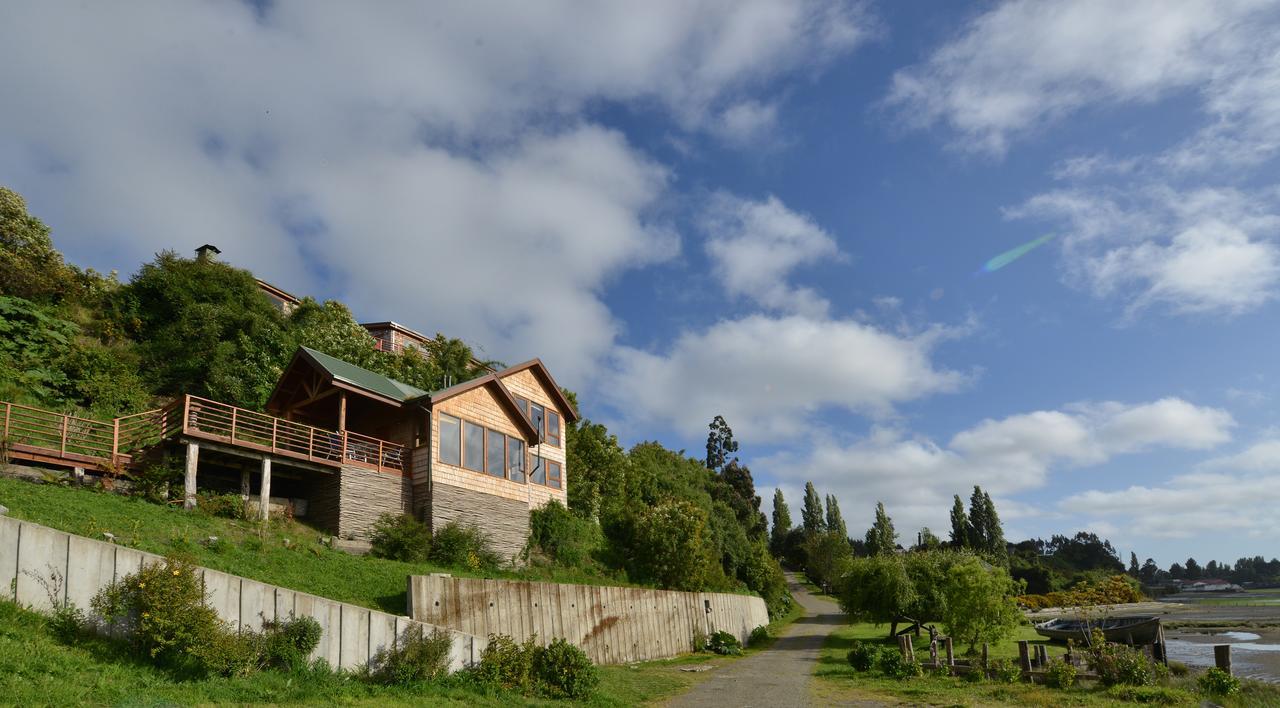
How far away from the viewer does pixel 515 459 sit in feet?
92.7

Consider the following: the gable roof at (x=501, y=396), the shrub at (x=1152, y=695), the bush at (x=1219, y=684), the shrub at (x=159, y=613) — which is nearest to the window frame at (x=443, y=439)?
the gable roof at (x=501, y=396)

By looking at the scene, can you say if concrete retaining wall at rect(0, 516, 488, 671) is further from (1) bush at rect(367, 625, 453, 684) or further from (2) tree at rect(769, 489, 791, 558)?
(2) tree at rect(769, 489, 791, 558)

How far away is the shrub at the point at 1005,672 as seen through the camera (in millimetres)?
17078

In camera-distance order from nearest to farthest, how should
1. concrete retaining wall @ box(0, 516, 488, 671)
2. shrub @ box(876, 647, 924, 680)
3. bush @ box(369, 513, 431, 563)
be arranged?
concrete retaining wall @ box(0, 516, 488, 671), shrub @ box(876, 647, 924, 680), bush @ box(369, 513, 431, 563)

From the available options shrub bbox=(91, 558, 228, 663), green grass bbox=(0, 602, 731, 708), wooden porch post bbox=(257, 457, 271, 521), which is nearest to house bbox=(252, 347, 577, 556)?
wooden porch post bbox=(257, 457, 271, 521)

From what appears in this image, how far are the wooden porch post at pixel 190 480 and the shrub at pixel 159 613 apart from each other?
9099 millimetres

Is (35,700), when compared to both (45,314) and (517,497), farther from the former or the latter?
(45,314)

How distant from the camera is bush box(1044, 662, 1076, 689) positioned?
52.5ft

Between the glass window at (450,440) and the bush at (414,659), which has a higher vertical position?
the glass window at (450,440)

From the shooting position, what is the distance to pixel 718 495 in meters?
71.2

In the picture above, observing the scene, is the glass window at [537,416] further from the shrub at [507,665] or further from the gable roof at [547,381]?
the shrub at [507,665]

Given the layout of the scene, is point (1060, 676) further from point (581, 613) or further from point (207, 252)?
point (207, 252)

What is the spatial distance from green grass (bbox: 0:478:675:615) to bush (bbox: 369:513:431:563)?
1.44m

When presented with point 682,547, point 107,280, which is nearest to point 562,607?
point 682,547
